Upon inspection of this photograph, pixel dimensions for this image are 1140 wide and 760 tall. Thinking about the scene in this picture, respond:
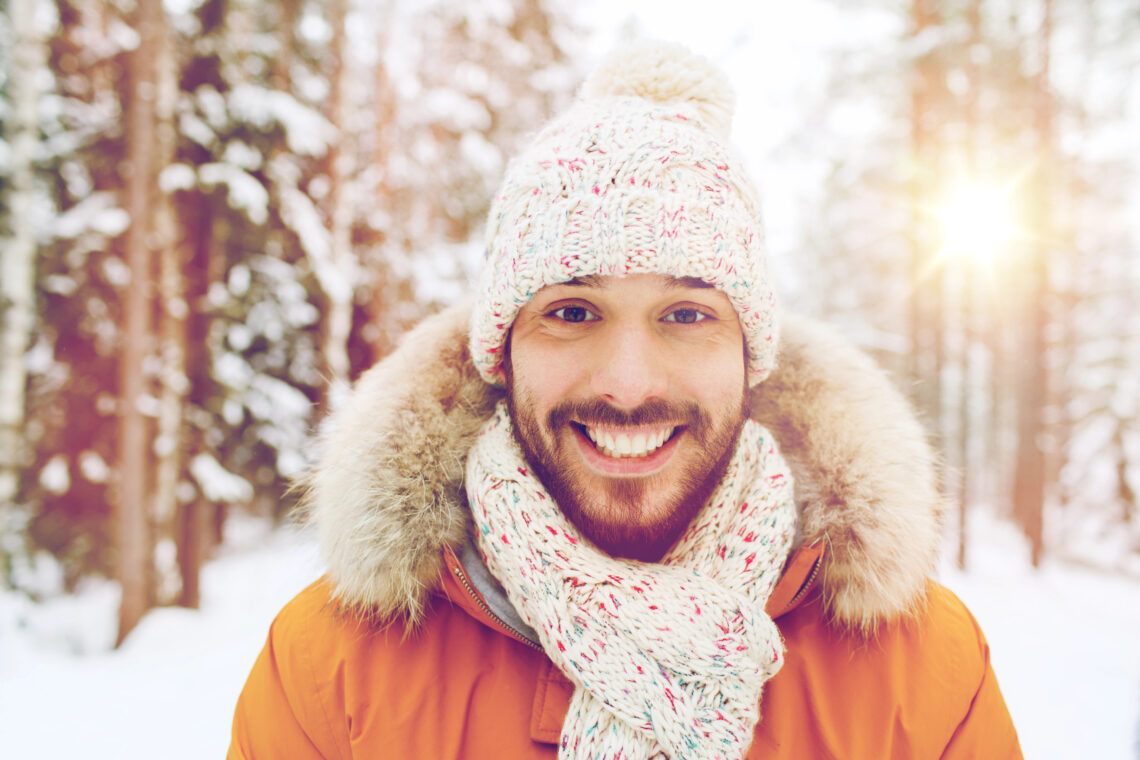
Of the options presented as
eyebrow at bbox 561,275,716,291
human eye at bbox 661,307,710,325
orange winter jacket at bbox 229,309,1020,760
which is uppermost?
eyebrow at bbox 561,275,716,291

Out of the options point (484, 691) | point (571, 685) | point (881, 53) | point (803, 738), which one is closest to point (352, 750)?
point (484, 691)

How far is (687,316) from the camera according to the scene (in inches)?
70.2

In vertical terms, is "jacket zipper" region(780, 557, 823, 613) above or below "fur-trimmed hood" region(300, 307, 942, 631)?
below

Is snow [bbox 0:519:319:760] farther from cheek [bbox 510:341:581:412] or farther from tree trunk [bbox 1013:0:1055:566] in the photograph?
tree trunk [bbox 1013:0:1055:566]

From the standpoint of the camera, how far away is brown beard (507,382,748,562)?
167 cm

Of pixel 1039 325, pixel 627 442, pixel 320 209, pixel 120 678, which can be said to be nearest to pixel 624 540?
pixel 627 442

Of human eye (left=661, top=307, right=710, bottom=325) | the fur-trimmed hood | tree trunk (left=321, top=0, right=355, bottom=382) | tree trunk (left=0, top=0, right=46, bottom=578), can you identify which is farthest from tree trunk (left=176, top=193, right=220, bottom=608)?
human eye (left=661, top=307, right=710, bottom=325)

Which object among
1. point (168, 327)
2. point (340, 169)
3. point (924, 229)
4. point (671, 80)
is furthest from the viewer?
point (924, 229)

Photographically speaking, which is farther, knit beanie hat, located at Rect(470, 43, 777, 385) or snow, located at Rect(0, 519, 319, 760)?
snow, located at Rect(0, 519, 319, 760)

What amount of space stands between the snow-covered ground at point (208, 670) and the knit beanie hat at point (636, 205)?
1.10 m

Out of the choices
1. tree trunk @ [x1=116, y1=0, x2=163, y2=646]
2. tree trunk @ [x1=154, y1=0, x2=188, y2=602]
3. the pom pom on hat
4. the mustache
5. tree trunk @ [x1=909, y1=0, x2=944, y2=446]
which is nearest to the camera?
the mustache

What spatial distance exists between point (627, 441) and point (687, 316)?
0.41 meters

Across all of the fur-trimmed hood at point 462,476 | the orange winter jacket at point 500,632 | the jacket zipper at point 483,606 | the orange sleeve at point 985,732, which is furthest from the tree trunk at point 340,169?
the orange sleeve at point 985,732

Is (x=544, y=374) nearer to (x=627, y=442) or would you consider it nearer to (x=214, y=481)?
(x=627, y=442)
